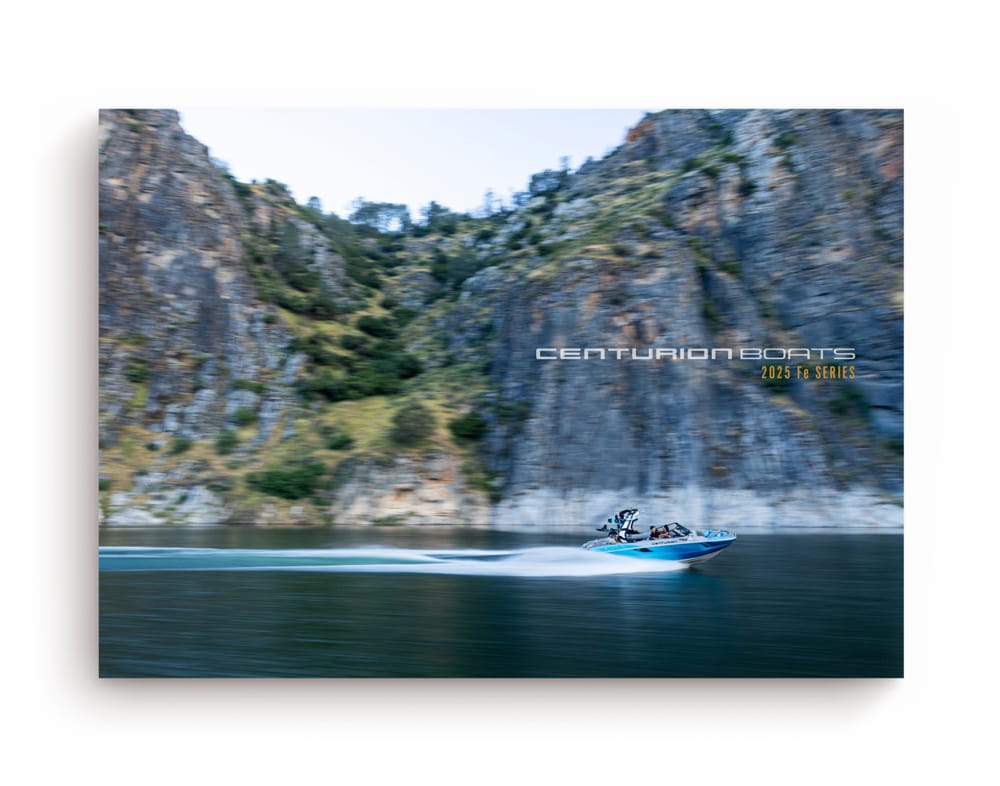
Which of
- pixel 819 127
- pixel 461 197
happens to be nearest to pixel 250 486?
pixel 461 197

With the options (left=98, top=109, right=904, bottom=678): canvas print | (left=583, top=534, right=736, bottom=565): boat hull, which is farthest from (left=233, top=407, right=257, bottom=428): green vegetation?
(left=583, top=534, right=736, bottom=565): boat hull

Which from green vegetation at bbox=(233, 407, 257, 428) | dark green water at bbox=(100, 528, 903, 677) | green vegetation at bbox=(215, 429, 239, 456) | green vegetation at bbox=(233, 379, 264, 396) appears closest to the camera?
dark green water at bbox=(100, 528, 903, 677)

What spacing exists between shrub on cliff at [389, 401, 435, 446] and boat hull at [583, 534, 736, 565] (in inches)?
139

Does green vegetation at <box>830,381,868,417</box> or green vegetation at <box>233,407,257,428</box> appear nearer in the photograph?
green vegetation at <box>830,381,868,417</box>

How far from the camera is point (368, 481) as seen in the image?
14.0 meters

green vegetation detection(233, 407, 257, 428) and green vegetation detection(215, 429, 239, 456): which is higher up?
green vegetation detection(233, 407, 257, 428)

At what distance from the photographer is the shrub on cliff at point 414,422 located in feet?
46.5

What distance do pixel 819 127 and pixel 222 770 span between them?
11.2 meters

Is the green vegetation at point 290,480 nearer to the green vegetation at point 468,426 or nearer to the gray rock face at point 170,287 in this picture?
the gray rock face at point 170,287

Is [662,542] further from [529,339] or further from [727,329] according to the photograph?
[529,339]

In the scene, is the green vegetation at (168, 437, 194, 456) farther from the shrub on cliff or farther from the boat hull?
the boat hull

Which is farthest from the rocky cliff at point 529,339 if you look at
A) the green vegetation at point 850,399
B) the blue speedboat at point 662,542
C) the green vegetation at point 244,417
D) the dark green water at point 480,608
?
the dark green water at point 480,608

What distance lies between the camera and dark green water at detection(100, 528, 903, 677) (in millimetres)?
9148
